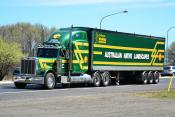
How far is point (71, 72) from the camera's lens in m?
31.7

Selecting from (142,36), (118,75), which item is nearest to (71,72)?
(118,75)

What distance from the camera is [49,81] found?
29766 mm

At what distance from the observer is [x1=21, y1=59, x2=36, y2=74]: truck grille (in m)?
29.5

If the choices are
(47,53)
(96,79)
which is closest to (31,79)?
(47,53)

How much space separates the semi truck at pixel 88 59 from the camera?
29.9 meters

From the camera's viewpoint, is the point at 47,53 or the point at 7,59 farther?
the point at 7,59

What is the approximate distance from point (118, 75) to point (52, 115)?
2230cm

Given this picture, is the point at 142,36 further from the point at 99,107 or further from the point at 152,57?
the point at 99,107

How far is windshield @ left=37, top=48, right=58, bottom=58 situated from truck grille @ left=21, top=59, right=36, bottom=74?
4.36ft

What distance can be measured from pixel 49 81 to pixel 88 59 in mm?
4303

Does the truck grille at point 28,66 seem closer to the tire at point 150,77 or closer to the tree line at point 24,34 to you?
the tire at point 150,77

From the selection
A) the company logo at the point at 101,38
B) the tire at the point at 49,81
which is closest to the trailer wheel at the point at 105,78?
the company logo at the point at 101,38

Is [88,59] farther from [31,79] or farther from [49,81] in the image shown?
[31,79]

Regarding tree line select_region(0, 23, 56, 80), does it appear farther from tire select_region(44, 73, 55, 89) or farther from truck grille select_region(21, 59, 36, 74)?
tire select_region(44, 73, 55, 89)
